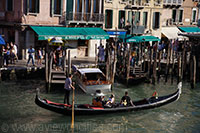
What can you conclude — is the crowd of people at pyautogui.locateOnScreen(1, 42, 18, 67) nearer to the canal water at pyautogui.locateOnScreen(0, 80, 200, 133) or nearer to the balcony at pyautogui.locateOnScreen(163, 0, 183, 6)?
the canal water at pyautogui.locateOnScreen(0, 80, 200, 133)


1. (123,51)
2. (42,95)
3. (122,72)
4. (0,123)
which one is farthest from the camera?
(123,51)

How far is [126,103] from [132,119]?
3.05 ft

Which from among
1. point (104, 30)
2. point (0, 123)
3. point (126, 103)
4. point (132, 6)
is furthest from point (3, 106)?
point (132, 6)

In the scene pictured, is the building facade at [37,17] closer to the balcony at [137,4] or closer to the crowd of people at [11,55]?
the crowd of people at [11,55]

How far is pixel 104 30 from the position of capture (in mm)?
31234

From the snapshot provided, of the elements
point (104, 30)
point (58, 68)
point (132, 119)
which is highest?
point (104, 30)

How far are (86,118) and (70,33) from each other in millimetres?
10976

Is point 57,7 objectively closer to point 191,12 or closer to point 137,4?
point 137,4

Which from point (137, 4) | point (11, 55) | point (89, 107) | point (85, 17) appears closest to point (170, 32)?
point (137, 4)

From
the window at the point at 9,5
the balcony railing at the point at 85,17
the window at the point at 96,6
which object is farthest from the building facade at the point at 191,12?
the window at the point at 9,5

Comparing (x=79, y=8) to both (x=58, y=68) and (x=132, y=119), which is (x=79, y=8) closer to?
(x=58, y=68)

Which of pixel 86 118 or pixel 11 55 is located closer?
pixel 86 118

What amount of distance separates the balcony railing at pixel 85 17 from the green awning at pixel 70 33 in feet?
2.43

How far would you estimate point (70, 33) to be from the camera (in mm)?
27000
